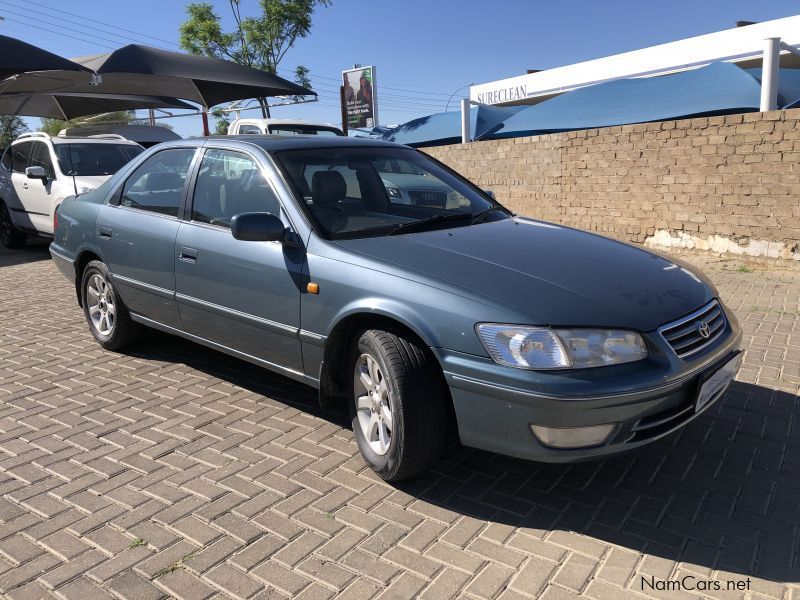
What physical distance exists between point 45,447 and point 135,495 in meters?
0.88

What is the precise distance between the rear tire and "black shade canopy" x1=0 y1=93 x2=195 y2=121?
22.8 feet

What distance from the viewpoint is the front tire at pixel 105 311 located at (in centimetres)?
500

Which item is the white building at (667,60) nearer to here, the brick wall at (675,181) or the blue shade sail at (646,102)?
the blue shade sail at (646,102)

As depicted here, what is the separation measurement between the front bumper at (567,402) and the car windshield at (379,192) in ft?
3.56

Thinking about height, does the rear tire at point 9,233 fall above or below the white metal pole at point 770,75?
below

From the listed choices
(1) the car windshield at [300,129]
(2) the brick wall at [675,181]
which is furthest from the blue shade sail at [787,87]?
(1) the car windshield at [300,129]

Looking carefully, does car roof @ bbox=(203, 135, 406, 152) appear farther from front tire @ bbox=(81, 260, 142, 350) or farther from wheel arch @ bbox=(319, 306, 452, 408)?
front tire @ bbox=(81, 260, 142, 350)

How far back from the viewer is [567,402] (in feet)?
8.35

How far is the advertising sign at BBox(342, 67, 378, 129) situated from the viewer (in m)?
18.6

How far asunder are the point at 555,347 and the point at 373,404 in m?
1.01

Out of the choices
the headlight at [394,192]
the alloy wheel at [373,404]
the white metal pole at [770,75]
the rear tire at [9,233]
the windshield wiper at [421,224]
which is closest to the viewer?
the alloy wheel at [373,404]

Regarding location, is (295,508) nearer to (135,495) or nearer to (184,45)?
(135,495)

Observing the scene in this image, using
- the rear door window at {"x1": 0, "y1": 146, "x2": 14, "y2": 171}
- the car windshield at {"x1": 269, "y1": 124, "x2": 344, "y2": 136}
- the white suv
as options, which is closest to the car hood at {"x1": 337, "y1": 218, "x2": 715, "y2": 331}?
the white suv
